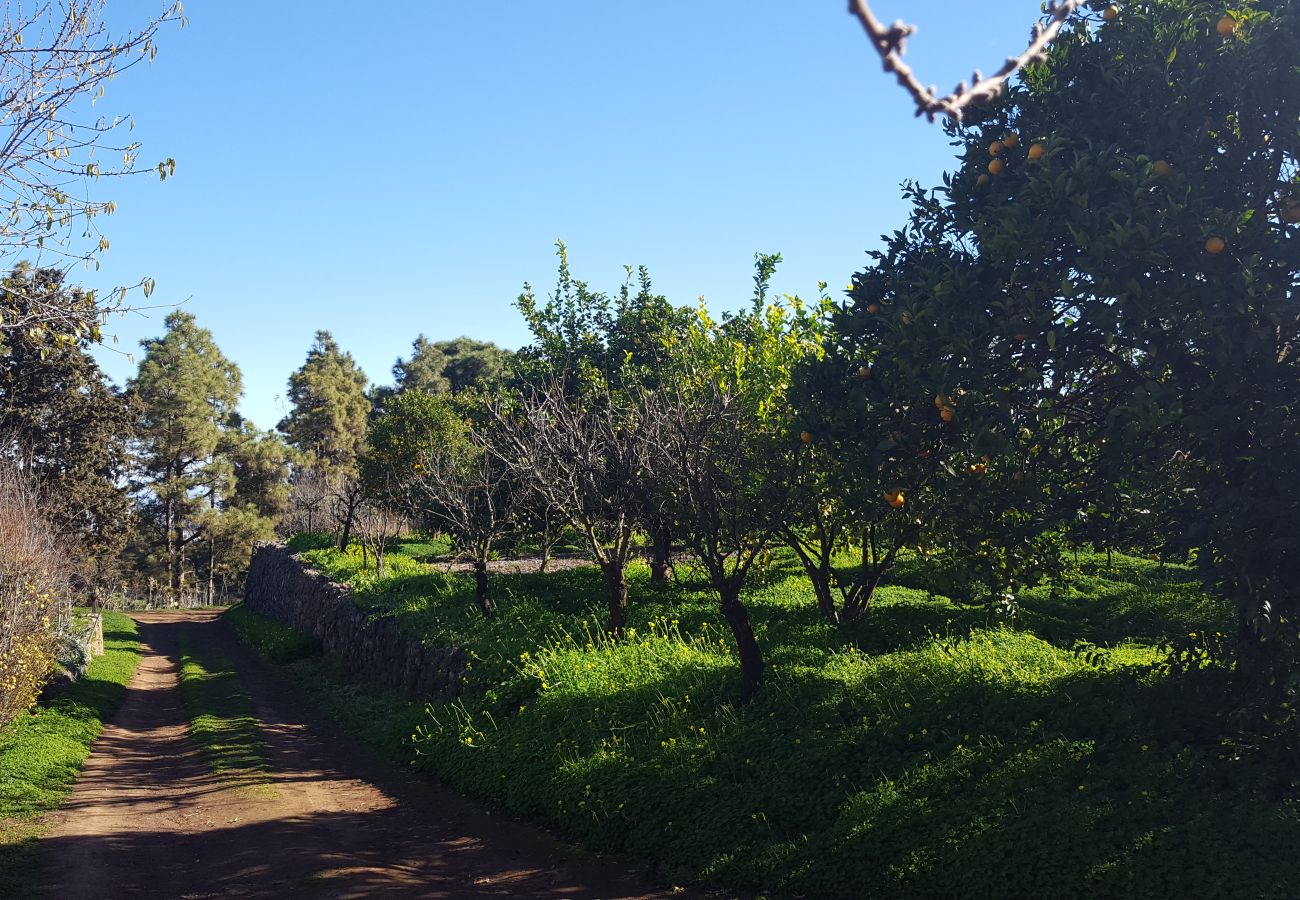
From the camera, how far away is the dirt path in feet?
28.2

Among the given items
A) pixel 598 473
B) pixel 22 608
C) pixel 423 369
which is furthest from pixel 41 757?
pixel 423 369

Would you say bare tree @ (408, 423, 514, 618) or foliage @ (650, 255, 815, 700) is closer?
foliage @ (650, 255, 815, 700)

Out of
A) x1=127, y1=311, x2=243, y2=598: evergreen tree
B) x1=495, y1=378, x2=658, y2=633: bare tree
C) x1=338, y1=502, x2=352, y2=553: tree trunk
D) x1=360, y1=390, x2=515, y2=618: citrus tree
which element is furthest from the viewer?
x1=127, y1=311, x2=243, y2=598: evergreen tree

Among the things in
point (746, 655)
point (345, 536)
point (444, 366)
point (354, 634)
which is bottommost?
point (354, 634)

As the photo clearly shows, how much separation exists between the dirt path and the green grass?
0.93 feet

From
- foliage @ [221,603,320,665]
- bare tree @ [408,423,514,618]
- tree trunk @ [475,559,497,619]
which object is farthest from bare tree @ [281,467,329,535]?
tree trunk @ [475,559,497,619]

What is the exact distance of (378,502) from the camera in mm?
29969

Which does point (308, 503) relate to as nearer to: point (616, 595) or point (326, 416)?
point (326, 416)

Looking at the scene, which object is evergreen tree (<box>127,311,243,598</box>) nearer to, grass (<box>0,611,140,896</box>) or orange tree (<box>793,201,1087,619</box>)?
grass (<box>0,611,140,896</box>)

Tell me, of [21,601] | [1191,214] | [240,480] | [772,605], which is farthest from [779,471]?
[240,480]

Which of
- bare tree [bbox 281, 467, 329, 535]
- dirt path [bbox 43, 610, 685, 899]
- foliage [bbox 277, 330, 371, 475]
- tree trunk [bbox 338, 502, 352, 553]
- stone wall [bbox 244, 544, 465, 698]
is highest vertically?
foliage [bbox 277, 330, 371, 475]

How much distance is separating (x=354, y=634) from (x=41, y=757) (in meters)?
7.70

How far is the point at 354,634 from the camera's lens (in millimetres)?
20594

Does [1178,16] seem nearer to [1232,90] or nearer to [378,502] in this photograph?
[1232,90]
